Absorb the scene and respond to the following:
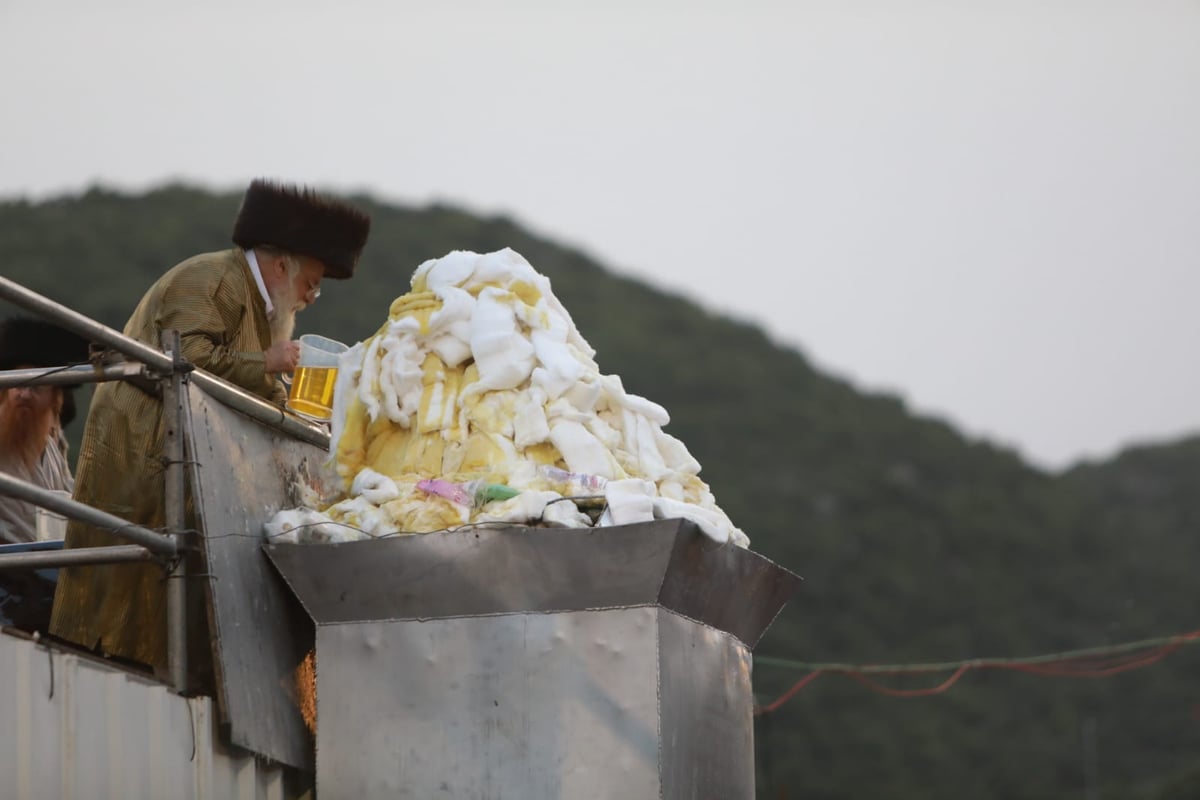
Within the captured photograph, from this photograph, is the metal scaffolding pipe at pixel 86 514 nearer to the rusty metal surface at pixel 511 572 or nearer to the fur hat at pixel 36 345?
the rusty metal surface at pixel 511 572

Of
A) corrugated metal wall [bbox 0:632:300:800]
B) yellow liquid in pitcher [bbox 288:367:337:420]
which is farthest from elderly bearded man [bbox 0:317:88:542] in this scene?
corrugated metal wall [bbox 0:632:300:800]

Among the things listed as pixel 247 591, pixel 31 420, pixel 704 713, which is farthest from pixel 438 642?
pixel 31 420

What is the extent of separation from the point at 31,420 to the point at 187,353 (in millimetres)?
2142

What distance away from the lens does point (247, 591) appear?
23.0ft

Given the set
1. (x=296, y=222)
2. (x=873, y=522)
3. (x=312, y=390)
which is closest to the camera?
(x=296, y=222)

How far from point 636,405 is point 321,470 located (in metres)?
1.39

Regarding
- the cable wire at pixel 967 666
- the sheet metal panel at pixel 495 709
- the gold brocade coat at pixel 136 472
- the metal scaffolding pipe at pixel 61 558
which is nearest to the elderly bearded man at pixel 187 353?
the gold brocade coat at pixel 136 472

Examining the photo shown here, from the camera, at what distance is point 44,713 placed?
6.20 metres

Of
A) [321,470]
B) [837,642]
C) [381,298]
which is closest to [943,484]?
[837,642]

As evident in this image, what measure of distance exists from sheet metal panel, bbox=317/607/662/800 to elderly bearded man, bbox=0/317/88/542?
2691 mm

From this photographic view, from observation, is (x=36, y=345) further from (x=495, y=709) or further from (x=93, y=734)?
(x=495, y=709)

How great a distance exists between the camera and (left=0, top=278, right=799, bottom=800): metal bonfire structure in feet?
21.9

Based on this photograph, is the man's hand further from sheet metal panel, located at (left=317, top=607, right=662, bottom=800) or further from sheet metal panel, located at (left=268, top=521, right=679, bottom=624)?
sheet metal panel, located at (left=317, top=607, right=662, bottom=800)

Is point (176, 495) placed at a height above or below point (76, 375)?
below
